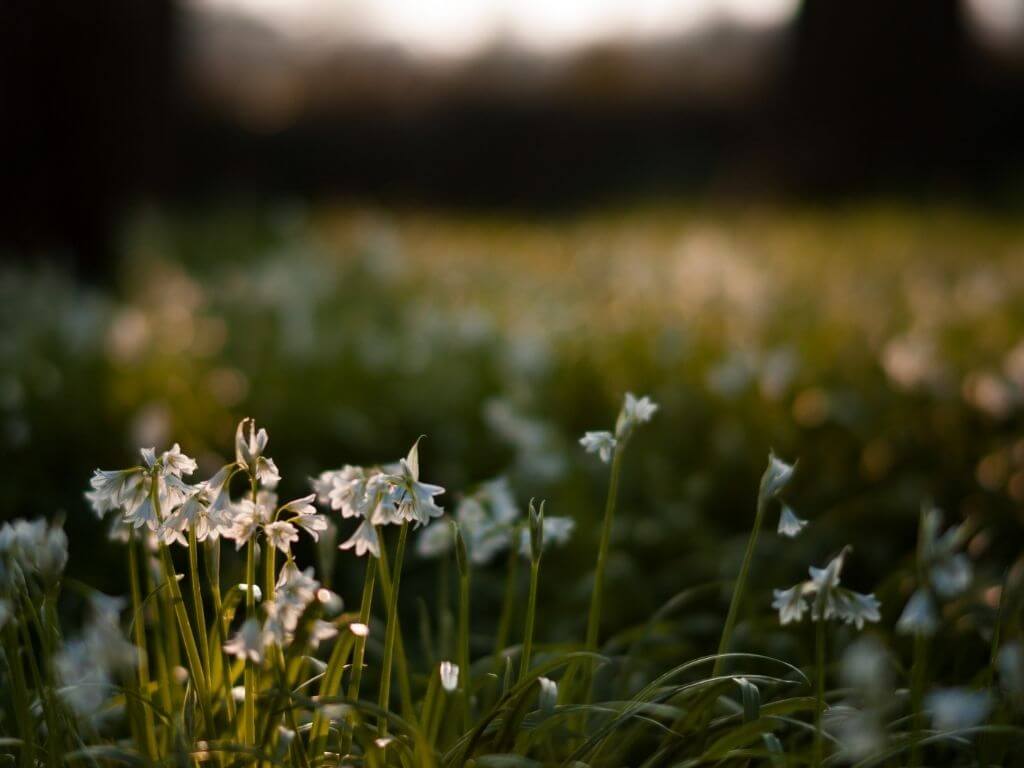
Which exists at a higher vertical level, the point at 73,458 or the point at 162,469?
the point at 162,469

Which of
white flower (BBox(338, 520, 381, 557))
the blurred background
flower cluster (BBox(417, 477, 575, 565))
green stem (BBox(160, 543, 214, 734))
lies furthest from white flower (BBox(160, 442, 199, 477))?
the blurred background

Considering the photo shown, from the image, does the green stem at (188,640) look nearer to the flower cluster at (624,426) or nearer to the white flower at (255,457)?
the white flower at (255,457)

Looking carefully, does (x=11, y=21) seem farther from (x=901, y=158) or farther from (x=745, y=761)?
(x=901, y=158)

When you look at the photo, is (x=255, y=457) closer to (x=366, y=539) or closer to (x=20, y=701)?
(x=366, y=539)

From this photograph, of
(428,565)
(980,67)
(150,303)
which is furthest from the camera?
(980,67)

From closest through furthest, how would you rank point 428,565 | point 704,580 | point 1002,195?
1. point 704,580
2. point 428,565
3. point 1002,195

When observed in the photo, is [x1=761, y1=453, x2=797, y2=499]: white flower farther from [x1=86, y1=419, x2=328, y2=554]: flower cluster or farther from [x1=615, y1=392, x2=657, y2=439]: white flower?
[x1=86, y1=419, x2=328, y2=554]: flower cluster

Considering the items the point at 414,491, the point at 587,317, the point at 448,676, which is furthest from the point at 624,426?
the point at 587,317

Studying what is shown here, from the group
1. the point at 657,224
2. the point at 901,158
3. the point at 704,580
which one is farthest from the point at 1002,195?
the point at 704,580
